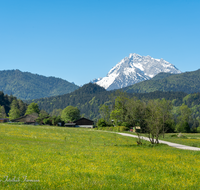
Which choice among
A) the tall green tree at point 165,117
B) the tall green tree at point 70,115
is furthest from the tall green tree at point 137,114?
the tall green tree at point 70,115

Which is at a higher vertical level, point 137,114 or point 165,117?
point 137,114

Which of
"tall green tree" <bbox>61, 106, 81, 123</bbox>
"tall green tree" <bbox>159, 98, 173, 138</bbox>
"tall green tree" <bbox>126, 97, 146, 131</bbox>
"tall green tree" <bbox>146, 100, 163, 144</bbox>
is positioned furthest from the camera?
"tall green tree" <bbox>61, 106, 81, 123</bbox>

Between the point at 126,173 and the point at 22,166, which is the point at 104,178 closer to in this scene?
the point at 126,173

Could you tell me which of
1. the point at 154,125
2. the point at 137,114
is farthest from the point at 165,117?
the point at 154,125

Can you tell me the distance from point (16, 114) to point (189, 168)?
574 feet

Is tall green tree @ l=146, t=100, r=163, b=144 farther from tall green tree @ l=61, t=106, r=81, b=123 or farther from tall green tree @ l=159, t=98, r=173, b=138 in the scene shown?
tall green tree @ l=61, t=106, r=81, b=123

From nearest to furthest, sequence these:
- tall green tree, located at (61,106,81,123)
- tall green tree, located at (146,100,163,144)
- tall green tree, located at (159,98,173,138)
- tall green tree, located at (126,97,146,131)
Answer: tall green tree, located at (146,100,163,144), tall green tree, located at (159,98,173,138), tall green tree, located at (126,97,146,131), tall green tree, located at (61,106,81,123)

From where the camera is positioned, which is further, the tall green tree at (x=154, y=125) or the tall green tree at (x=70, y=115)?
the tall green tree at (x=70, y=115)

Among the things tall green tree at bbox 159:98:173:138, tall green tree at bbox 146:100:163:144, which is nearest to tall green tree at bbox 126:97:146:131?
tall green tree at bbox 159:98:173:138

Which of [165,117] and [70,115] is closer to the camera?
[165,117]

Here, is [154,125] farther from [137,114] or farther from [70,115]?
[70,115]

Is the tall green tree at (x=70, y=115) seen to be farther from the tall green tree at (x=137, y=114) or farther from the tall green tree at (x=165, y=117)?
the tall green tree at (x=137, y=114)

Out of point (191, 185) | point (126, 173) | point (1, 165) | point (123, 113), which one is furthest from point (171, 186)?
point (123, 113)

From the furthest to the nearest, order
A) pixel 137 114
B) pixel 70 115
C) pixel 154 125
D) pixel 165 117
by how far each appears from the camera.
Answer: pixel 70 115 → pixel 137 114 → pixel 165 117 → pixel 154 125
